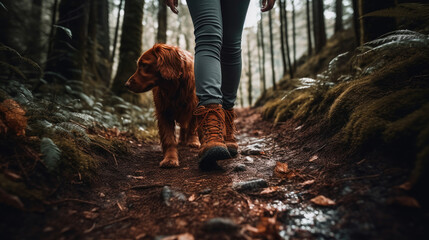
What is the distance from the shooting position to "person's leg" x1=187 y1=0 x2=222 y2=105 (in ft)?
6.33

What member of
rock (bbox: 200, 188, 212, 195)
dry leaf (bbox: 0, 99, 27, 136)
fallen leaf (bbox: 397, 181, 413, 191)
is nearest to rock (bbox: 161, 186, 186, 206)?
rock (bbox: 200, 188, 212, 195)

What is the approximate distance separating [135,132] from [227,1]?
9.04 feet

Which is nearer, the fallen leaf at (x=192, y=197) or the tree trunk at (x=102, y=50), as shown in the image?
the fallen leaf at (x=192, y=197)

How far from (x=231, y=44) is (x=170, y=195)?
1.77m

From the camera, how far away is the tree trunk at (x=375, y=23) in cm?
287

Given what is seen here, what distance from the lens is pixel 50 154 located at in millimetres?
1306

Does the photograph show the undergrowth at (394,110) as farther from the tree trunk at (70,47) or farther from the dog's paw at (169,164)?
the tree trunk at (70,47)

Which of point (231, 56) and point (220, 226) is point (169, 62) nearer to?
point (231, 56)

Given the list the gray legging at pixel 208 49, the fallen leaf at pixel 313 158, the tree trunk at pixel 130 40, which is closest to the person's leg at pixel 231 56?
the gray legging at pixel 208 49

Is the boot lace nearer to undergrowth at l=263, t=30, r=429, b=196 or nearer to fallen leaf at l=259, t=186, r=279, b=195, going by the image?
fallen leaf at l=259, t=186, r=279, b=195

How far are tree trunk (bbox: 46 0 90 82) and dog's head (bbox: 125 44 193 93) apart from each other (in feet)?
8.53

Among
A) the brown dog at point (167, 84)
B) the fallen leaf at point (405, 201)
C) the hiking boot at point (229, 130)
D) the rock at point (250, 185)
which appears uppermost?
the brown dog at point (167, 84)

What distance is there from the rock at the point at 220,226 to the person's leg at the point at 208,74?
804 millimetres

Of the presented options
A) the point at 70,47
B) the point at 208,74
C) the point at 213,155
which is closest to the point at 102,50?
the point at 70,47
